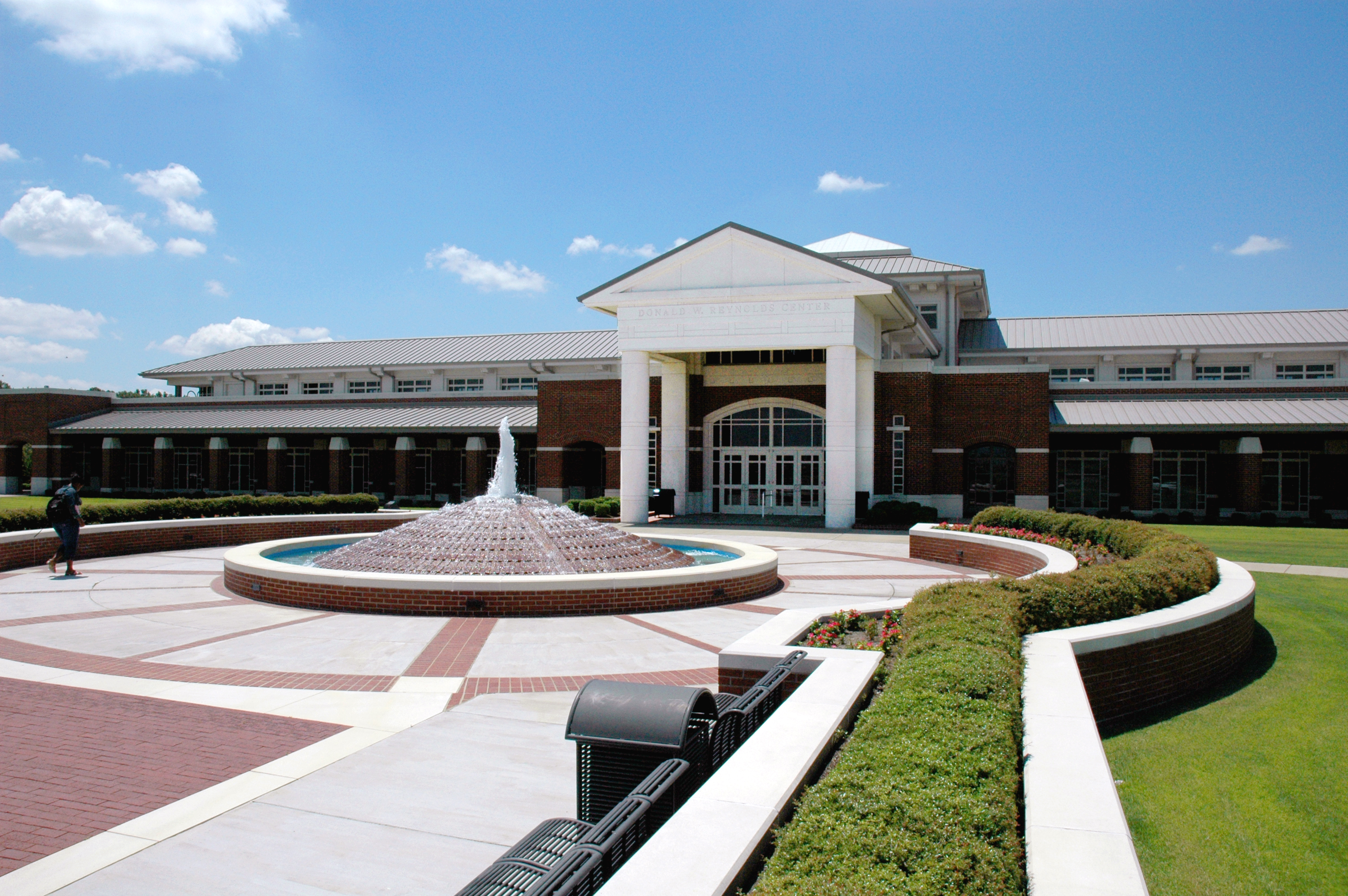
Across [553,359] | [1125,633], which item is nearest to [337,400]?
[553,359]

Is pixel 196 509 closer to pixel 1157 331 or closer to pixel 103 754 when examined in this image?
pixel 103 754

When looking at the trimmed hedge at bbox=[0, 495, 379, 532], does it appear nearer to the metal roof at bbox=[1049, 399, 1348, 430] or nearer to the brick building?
the brick building

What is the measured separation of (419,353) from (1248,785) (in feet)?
150

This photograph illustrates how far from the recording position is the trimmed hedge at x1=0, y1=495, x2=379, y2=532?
17.9 m

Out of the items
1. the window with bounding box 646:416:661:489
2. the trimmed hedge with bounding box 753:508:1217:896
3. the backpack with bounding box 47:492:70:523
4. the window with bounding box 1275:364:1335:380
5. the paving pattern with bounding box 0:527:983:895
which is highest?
the window with bounding box 1275:364:1335:380

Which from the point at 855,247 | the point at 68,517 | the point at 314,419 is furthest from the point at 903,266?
the point at 68,517

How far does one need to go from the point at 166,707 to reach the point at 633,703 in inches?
202

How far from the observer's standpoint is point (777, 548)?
21.4 m

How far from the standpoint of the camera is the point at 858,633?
8.29m

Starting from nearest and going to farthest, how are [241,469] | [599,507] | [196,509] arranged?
1. [196,509]
2. [599,507]
3. [241,469]

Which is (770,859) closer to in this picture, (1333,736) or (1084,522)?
(1333,736)

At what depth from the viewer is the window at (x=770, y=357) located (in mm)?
31906

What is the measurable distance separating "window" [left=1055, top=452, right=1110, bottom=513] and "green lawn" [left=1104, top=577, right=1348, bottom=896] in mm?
26528

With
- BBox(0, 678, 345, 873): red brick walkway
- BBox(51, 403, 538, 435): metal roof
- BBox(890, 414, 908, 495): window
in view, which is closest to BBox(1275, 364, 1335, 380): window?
BBox(890, 414, 908, 495): window
